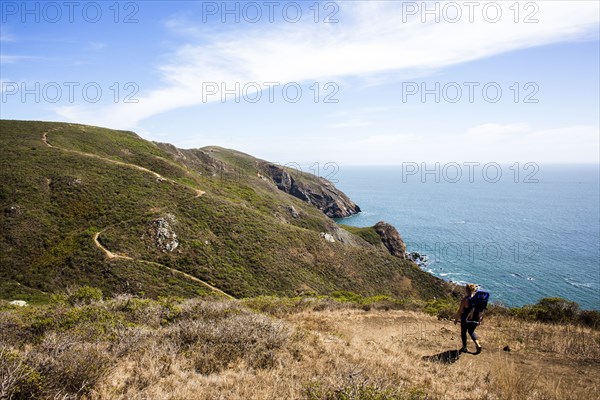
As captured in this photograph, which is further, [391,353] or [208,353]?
[391,353]

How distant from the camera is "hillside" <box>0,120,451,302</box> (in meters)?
30.4

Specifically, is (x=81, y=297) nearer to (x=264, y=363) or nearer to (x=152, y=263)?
(x=264, y=363)

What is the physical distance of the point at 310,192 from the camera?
491 feet

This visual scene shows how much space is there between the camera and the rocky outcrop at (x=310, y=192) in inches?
5723

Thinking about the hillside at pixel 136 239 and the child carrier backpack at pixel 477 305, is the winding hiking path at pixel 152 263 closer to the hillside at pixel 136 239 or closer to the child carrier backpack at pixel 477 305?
the hillside at pixel 136 239

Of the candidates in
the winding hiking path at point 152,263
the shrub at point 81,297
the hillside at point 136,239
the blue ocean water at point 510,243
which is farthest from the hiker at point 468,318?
the blue ocean water at point 510,243

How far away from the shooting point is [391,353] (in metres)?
8.93

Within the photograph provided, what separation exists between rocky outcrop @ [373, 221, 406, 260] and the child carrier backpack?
8481 cm

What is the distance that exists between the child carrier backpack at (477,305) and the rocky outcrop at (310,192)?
134 metres

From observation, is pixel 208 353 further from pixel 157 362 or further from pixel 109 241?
pixel 109 241

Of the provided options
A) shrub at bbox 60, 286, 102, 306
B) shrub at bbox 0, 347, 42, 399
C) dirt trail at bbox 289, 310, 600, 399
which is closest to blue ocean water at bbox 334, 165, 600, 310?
dirt trail at bbox 289, 310, 600, 399

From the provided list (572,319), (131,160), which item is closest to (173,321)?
(572,319)

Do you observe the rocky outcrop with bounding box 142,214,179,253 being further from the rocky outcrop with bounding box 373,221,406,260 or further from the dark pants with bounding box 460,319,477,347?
the rocky outcrop with bounding box 373,221,406,260

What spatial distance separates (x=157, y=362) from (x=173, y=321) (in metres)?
4.30
